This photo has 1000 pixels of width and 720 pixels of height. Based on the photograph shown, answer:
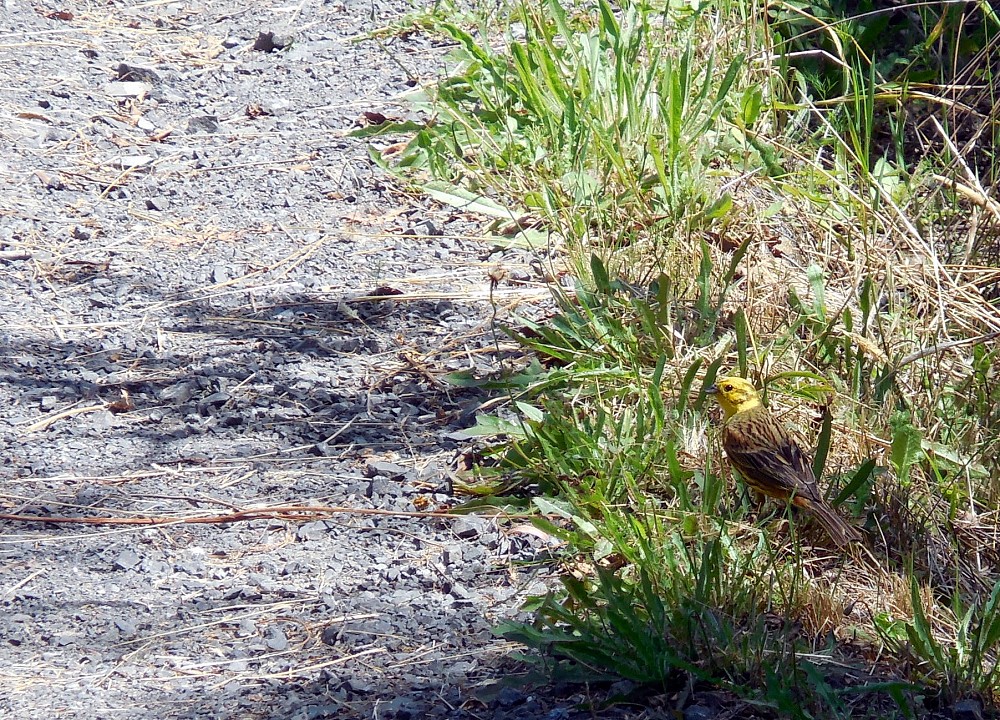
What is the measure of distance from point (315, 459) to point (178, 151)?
260cm

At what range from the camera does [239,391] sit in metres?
4.02

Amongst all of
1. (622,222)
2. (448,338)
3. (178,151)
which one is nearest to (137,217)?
(178,151)

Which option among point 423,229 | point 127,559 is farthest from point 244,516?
point 423,229

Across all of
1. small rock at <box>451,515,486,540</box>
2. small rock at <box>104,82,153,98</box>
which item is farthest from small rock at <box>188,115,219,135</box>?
small rock at <box>451,515,486,540</box>

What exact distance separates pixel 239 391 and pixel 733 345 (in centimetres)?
171

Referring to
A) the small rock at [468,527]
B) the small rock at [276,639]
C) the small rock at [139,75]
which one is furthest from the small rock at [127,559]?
the small rock at [139,75]

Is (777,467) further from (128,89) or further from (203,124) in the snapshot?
(128,89)

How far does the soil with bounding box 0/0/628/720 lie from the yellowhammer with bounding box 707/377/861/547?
63 centimetres

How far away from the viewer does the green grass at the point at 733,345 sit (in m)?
2.67

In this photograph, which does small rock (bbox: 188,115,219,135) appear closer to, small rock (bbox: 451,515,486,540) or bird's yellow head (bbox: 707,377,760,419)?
small rock (bbox: 451,515,486,540)

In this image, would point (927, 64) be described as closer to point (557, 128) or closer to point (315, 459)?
point (557, 128)

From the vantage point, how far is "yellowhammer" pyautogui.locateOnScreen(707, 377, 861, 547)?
311 cm

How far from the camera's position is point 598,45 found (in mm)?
5336

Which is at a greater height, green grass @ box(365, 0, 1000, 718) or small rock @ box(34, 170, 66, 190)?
green grass @ box(365, 0, 1000, 718)
